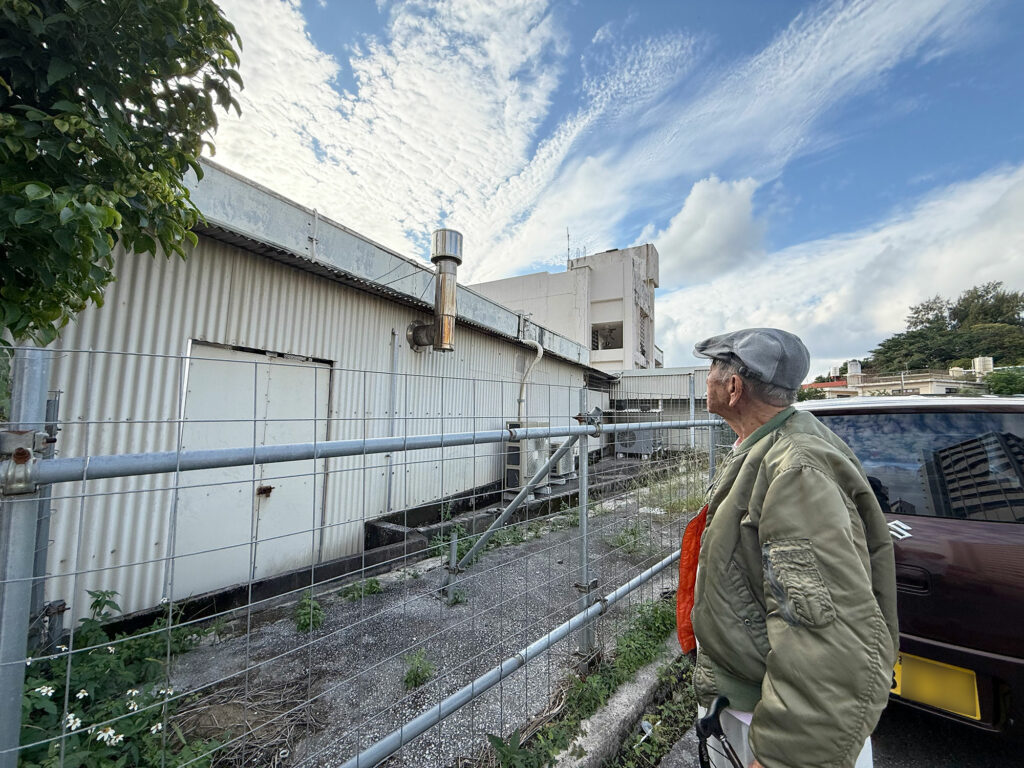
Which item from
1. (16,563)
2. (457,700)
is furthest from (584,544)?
(16,563)

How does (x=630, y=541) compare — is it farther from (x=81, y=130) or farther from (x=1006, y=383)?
(x=1006, y=383)

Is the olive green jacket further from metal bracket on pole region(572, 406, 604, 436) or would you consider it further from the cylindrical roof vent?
the cylindrical roof vent

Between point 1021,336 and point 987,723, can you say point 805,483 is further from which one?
point 1021,336

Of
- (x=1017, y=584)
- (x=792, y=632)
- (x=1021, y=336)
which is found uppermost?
(x=1021, y=336)

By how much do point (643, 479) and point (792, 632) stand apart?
12.8ft

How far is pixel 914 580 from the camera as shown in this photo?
209cm

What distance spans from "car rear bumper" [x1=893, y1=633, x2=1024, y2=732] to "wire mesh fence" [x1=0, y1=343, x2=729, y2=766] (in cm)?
162

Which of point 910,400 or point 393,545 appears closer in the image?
point 910,400

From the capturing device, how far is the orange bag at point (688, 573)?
1.51 metres

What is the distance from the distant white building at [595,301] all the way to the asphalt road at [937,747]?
58.4ft

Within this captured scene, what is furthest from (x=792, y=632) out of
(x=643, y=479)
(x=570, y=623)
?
(x=643, y=479)

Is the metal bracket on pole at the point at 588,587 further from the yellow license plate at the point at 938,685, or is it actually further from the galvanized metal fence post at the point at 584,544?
the yellow license plate at the point at 938,685

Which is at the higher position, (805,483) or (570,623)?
(805,483)

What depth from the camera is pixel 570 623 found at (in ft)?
7.66
